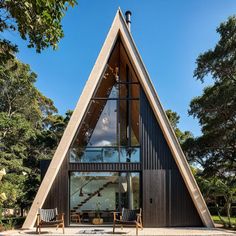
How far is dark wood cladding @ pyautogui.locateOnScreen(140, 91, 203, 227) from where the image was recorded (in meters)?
12.0

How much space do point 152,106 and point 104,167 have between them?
3.08 meters

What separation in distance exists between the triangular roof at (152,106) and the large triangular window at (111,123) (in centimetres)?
50

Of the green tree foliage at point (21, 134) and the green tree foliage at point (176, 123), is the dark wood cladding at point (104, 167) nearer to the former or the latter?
the green tree foliage at point (21, 134)

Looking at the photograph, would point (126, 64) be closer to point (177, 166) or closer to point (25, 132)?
point (177, 166)

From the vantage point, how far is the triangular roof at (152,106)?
11.8 meters

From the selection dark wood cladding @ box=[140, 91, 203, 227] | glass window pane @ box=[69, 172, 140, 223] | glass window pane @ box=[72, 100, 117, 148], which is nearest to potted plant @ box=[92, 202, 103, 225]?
glass window pane @ box=[69, 172, 140, 223]

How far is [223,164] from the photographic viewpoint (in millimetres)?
15938

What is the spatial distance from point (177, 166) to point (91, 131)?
→ 3.68 metres

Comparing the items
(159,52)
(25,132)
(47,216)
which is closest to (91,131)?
(47,216)

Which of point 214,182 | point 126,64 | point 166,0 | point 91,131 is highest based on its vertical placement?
point 166,0

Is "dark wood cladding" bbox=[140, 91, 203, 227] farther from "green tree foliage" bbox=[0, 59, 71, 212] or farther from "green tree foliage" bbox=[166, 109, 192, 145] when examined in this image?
"green tree foliage" bbox=[166, 109, 192, 145]

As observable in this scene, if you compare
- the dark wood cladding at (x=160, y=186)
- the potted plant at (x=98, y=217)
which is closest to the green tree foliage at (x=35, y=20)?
the dark wood cladding at (x=160, y=186)

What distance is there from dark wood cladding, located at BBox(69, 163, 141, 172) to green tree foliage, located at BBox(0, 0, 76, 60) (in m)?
7.25

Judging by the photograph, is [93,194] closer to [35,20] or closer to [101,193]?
[101,193]
